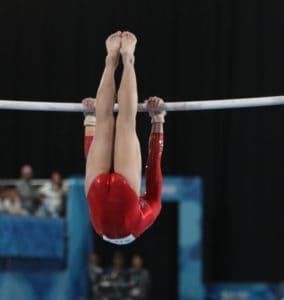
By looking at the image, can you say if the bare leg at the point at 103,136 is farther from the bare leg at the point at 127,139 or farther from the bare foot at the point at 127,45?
the bare foot at the point at 127,45

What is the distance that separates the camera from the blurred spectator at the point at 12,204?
977 cm

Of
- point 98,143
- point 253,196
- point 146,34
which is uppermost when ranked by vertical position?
point 146,34

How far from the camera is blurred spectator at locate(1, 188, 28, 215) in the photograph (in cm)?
977

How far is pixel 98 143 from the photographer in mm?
4602

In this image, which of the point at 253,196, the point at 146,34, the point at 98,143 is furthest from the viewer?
the point at 146,34

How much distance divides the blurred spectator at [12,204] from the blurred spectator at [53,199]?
304mm

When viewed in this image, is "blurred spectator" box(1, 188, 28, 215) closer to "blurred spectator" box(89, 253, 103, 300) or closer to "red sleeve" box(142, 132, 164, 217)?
"blurred spectator" box(89, 253, 103, 300)

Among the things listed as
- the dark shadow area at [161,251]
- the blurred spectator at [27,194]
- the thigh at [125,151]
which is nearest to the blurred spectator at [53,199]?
the blurred spectator at [27,194]

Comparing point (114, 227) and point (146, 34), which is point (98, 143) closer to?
point (114, 227)

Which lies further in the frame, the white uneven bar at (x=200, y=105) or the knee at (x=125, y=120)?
the white uneven bar at (x=200, y=105)

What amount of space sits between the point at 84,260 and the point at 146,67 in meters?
4.26

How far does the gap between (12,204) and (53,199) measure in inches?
23.8

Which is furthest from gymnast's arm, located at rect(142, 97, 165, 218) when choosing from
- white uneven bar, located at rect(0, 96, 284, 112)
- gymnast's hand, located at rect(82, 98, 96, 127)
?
gymnast's hand, located at rect(82, 98, 96, 127)

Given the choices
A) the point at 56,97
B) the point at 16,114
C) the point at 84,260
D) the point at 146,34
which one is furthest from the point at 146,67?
the point at 84,260
